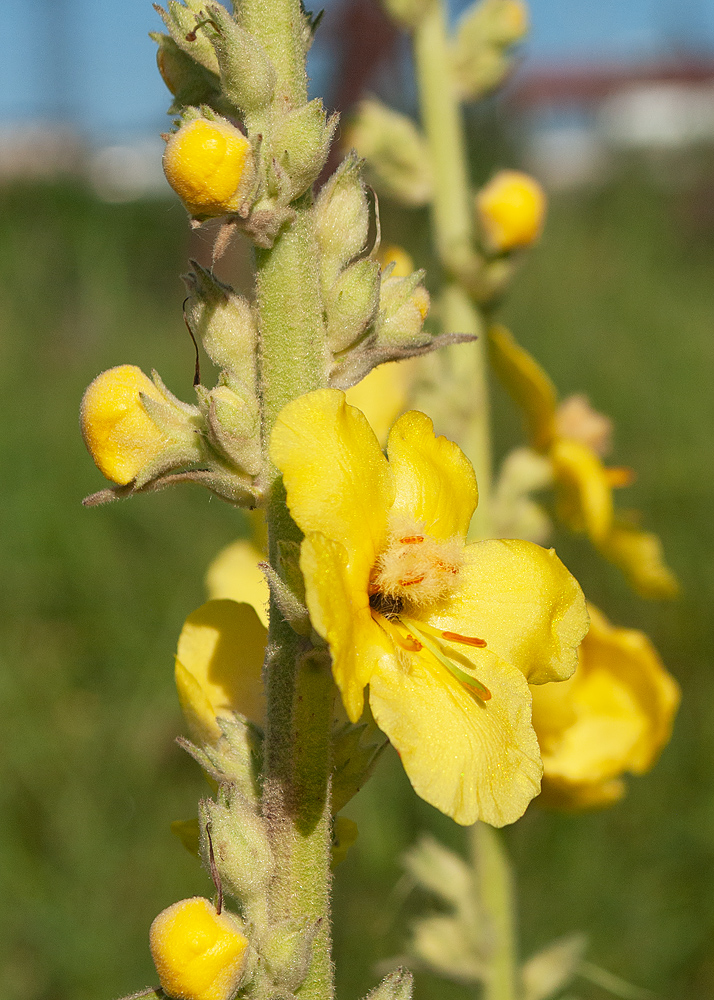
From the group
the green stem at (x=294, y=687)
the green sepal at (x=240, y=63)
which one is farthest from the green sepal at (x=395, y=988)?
the green sepal at (x=240, y=63)

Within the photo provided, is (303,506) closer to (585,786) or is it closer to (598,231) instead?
(585,786)

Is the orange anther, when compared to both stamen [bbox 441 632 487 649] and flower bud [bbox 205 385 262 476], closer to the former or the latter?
stamen [bbox 441 632 487 649]

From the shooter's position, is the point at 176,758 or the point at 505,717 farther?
the point at 176,758

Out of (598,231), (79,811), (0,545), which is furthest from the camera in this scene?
(598,231)

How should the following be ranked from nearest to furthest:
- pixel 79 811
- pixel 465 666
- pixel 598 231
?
pixel 465 666, pixel 79 811, pixel 598 231

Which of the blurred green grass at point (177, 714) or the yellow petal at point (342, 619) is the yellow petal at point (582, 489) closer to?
the blurred green grass at point (177, 714)

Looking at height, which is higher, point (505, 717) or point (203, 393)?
point (203, 393)

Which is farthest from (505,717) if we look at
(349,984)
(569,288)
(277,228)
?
(569,288)
